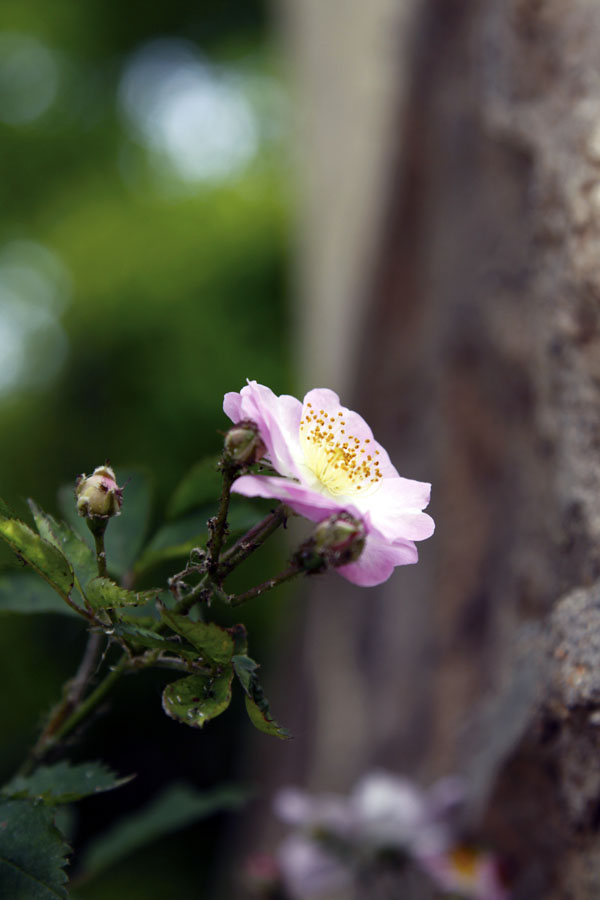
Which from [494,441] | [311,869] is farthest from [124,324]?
[311,869]

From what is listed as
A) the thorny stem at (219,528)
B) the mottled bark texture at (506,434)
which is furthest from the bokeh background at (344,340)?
the thorny stem at (219,528)

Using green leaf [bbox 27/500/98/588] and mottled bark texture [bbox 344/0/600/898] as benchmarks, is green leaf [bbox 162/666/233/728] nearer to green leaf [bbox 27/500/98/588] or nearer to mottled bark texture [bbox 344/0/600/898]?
green leaf [bbox 27/500/98/588]

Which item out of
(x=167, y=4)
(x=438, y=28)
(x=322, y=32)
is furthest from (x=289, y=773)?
(x=167, y=4)

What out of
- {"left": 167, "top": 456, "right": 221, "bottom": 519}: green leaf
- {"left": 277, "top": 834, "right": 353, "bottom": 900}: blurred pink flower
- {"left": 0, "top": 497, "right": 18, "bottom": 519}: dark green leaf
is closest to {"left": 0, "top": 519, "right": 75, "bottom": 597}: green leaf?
{"left": 0, "top": 497, "right": 18, "bottom": 519}: dark green leaf

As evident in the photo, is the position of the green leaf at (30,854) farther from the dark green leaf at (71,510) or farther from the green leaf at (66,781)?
the dark green leaf at (71,510)

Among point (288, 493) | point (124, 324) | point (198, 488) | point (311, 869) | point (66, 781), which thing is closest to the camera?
point (288, 493)

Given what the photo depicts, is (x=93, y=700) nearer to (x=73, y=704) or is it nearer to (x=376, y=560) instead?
(x=73, y=704)
